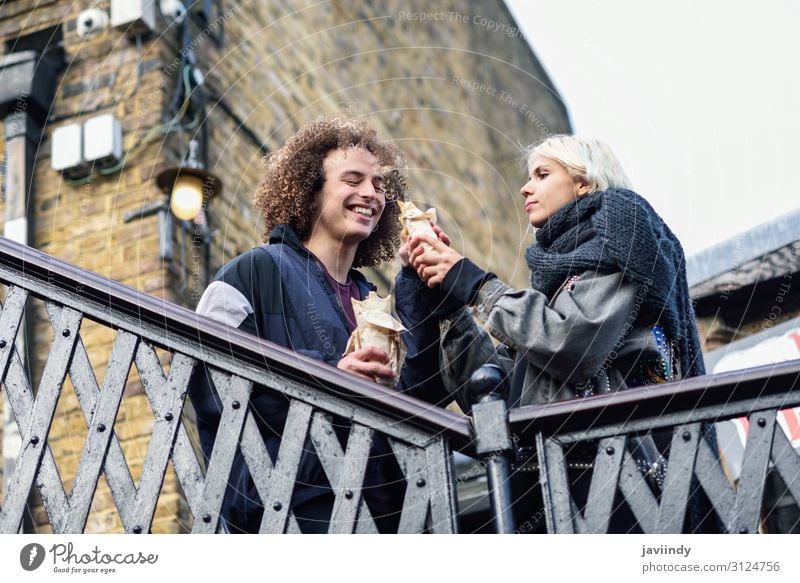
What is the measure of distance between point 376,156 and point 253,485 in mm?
1404

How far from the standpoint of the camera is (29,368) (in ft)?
21.4

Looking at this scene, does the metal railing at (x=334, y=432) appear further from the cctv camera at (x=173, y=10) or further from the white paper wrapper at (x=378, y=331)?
the cctv camera at (x=173, y=10)

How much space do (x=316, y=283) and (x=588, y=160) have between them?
88cm

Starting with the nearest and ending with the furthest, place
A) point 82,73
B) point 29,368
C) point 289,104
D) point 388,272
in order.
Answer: point 29,368 → point 82,73 → point 289,104 → point 388,272

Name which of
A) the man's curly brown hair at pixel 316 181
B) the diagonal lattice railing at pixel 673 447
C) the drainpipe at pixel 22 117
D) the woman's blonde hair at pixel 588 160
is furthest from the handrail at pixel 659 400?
the drainpipe at pixel 22 117

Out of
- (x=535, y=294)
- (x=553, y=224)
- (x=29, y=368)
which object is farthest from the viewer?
(x=29, y=368)

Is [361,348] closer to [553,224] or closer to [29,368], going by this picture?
[553,224]

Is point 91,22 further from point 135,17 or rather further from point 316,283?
point 316,283

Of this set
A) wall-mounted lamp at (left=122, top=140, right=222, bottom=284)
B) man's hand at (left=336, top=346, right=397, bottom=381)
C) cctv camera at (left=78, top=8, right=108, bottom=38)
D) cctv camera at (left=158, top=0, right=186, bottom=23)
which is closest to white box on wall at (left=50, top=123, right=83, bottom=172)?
wall-mounted lamp at (left=122, top=140, right=222, bottom=284)

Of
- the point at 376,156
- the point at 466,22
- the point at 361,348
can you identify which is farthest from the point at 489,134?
the point at 361,348

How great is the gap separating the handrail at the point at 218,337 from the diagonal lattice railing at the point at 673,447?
240mm

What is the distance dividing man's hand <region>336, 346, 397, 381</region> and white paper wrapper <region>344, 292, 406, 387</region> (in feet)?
0.16

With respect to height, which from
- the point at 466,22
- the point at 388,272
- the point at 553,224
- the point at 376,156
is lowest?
the point at 553,224

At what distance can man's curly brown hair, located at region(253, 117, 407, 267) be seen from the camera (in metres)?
4.12
